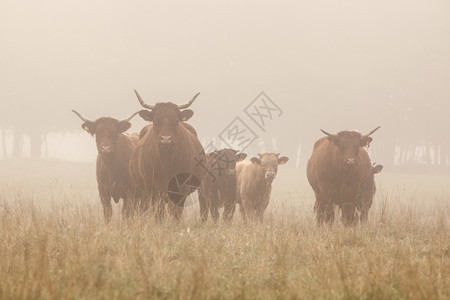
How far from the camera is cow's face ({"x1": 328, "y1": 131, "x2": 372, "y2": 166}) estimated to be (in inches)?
341

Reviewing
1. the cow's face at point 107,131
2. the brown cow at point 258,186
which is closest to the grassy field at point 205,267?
the cow's face at point 107,131

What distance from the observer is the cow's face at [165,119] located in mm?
7973

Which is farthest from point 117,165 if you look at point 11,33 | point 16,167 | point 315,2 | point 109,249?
point 315,2

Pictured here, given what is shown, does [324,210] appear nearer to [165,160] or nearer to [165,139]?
[165,160]

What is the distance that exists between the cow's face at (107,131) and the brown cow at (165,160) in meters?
0.75

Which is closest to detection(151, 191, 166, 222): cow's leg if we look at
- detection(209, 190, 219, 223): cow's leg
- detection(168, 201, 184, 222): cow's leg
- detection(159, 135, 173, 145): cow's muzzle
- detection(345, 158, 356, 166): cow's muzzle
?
detection(168, 201, 184, 222): cow's leg

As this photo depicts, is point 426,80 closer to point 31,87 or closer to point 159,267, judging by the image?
point 31,87

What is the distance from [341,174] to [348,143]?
62cm

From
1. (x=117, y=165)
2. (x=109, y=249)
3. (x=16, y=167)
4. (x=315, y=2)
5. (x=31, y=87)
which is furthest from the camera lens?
(x=315, y=2)

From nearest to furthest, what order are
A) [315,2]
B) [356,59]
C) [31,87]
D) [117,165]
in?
[117,165] → [31,87] → [356,59] → [315,2]

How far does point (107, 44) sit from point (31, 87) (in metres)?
7.72

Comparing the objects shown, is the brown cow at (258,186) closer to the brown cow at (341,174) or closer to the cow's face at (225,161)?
the cow's face at (225,161)

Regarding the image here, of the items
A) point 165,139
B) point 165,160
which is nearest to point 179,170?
point 165,160

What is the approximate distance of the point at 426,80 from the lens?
4378cm
